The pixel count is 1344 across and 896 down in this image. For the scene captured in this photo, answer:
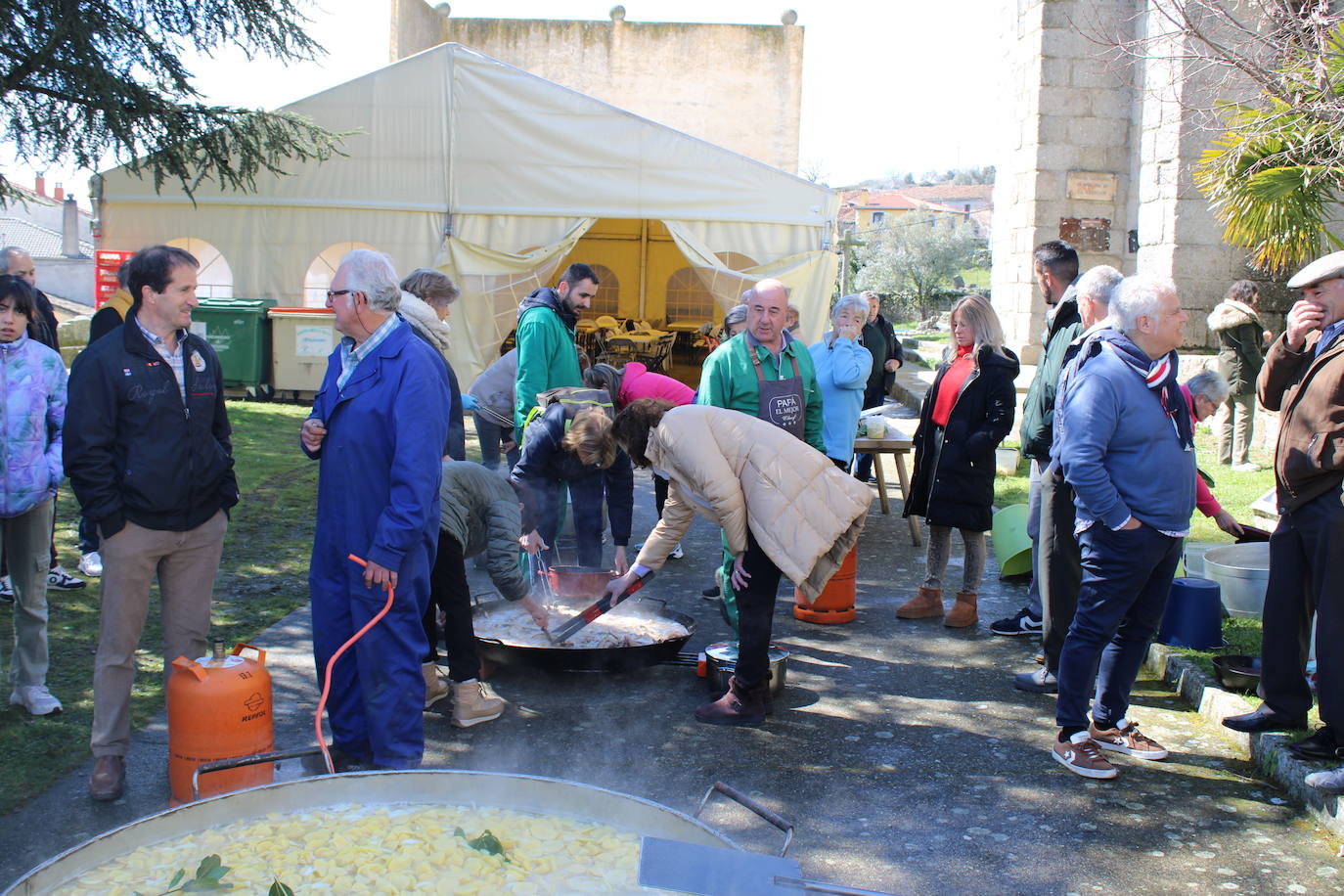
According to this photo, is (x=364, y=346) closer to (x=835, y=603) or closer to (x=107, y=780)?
(x=107, y=780)

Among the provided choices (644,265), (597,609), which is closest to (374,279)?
(597,609)

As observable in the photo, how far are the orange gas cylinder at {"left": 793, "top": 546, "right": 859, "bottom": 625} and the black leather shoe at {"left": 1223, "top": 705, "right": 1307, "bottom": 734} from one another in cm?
225

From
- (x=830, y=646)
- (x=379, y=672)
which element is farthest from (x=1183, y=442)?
(x=379, y=672)

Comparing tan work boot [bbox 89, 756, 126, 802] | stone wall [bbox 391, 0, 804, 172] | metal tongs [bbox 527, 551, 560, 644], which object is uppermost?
stone wall [bbox 391, 0, 804, 172]

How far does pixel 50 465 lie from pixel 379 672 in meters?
2.13

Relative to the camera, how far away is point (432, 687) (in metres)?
5.03

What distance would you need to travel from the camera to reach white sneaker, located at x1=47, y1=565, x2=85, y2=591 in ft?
21.1

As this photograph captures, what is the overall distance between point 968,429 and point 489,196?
9.05 meters

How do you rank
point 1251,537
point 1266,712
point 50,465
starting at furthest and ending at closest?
1. point 1251,537
2. point 50,465
3. point 1266,712

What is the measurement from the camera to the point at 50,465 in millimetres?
4746

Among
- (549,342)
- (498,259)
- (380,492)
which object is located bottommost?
(380,492)

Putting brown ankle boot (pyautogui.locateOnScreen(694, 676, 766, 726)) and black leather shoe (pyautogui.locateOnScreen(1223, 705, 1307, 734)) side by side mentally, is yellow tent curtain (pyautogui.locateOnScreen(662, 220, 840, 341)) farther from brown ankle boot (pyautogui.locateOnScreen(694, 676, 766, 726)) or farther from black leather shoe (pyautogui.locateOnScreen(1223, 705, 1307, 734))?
black leather shoe (pyautogui.locateOnScreen(1223, 705, 1307, 734))

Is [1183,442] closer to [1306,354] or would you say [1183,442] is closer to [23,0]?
[1306,354]

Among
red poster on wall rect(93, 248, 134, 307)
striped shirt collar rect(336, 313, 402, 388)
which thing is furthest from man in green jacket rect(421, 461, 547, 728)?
red poster on wall rect(93, 248, 134, 307)
